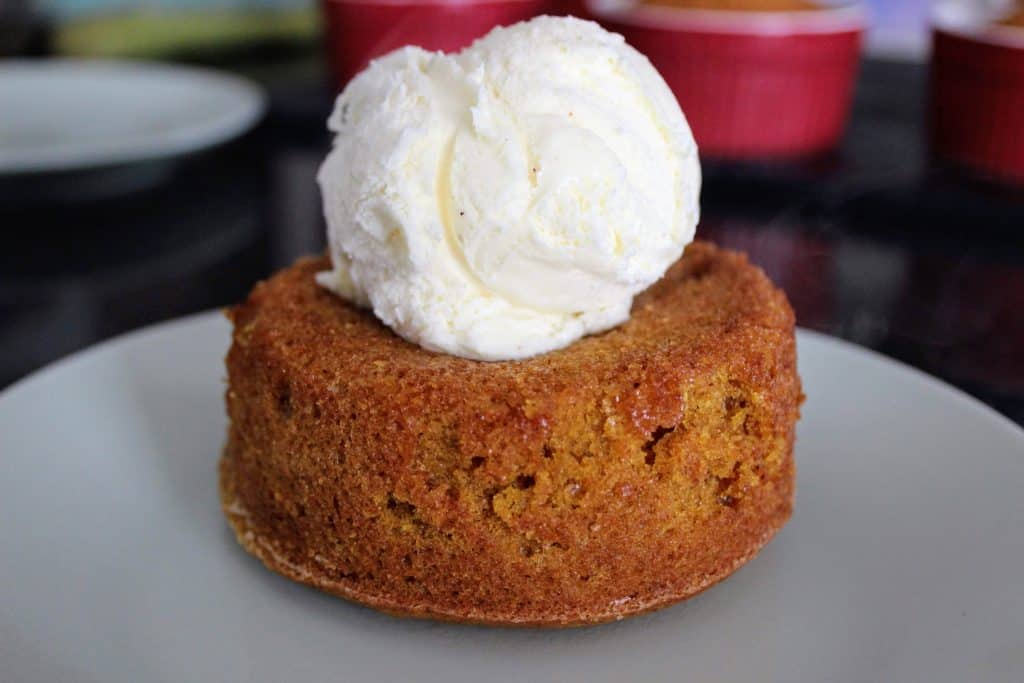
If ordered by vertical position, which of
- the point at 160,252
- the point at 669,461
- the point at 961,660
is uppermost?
the point at 669,461

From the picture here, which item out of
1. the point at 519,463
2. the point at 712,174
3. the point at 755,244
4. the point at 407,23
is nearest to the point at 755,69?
the point at 712,174

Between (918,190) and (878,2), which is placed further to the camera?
(878,2)

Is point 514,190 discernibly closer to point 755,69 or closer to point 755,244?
point 755,244

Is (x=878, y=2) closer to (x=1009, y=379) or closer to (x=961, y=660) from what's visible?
(x=1009, y=379)

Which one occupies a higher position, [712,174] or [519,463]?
[519,463]

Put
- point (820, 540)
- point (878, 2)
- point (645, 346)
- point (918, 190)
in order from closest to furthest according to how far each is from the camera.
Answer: point (645, 346), point (820, 540), point (918, 190), point (878, 2)

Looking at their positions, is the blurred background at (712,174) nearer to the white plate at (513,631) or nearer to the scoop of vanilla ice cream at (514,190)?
the white plate at (513,631)

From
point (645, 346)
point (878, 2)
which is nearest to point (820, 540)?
point (645, 346)
